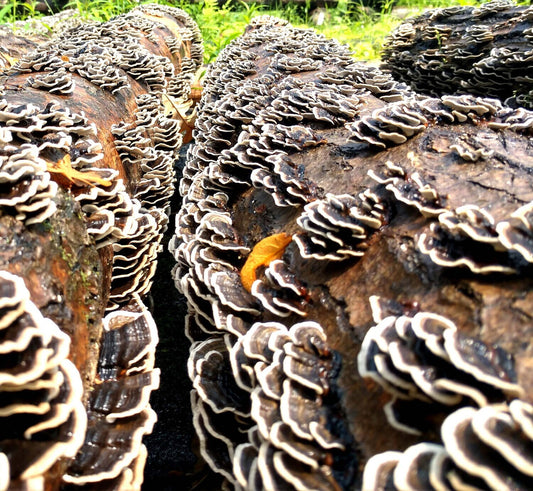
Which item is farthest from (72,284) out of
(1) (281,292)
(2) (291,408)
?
(2) (291,408)

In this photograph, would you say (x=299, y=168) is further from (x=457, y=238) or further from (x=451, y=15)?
(x=451, y=15)

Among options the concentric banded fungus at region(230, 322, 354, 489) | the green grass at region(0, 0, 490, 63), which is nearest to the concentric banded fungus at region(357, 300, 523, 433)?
the concentric banded fungus at region(230, 322, 354, 489)

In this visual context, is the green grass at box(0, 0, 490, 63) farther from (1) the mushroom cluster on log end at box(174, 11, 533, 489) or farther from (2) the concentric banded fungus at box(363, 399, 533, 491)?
(2) the concentric banded fungus at box(363, 399, 533, 491)

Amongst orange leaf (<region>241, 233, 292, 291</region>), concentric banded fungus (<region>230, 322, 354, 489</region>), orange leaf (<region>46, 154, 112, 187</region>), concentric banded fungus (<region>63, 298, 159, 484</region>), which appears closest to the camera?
concentric banded fungus (<region>230, 322, 354, 489</region>)

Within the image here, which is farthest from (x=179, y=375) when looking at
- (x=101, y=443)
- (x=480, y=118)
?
(x=480, y=118)

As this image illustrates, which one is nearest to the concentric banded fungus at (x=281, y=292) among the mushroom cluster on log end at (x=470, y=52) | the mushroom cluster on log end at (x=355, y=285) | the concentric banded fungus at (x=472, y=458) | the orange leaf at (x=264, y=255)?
the mushroom cluster on log end at (x=355, y=285)
